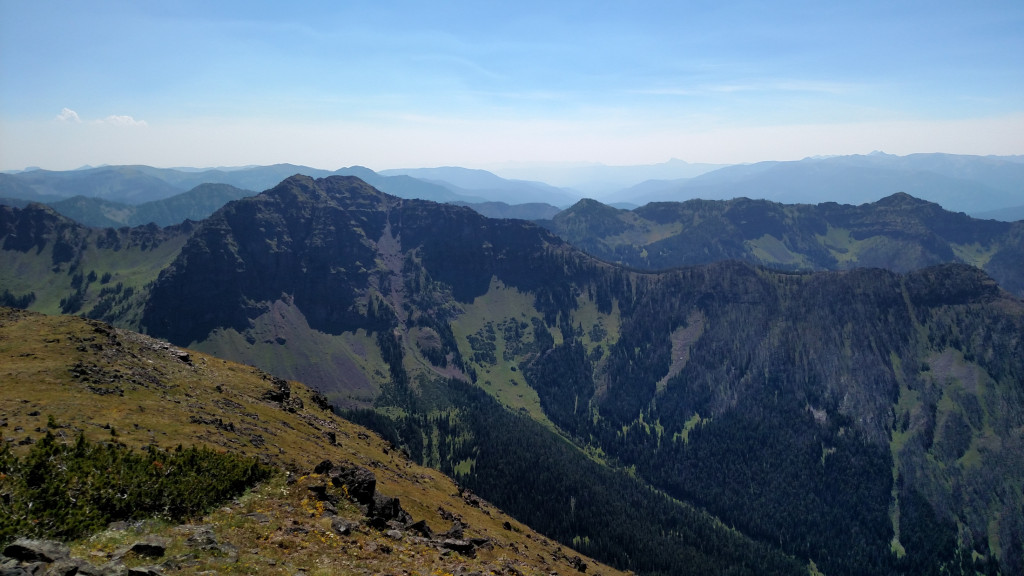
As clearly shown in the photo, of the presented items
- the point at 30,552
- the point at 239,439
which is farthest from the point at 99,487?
the point at 239,439

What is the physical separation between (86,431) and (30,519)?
1284 inches

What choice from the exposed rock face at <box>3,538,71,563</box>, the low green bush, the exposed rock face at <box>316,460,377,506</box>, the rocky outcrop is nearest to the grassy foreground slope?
the rocky outcrop

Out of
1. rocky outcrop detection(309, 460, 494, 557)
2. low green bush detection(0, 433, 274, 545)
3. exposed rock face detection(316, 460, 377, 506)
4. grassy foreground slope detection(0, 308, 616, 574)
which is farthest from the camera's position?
exposed rock face detection(316, 460, 377, 506)

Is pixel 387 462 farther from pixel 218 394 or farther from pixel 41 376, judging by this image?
pixel 41 376

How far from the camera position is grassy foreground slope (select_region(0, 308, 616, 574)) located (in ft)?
123

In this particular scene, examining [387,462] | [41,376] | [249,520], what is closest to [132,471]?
[249,520]

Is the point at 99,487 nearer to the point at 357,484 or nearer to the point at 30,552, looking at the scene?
the point at 30,552

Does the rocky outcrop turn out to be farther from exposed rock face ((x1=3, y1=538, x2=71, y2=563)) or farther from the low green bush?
exposed rock face ((x1=3, y1=538, x2=71, y2=563))

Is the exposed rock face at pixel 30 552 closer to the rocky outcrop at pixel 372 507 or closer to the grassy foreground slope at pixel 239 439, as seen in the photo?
the grassy foreground slope at pixel 239 439

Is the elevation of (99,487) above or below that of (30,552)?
below

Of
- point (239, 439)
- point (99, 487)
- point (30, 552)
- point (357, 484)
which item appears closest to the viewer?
point (30, 552)

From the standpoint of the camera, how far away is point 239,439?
73.8 m

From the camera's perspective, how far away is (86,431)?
5644 centimetres

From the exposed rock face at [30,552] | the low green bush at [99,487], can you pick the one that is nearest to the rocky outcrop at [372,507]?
the low green bush at [99,487]
